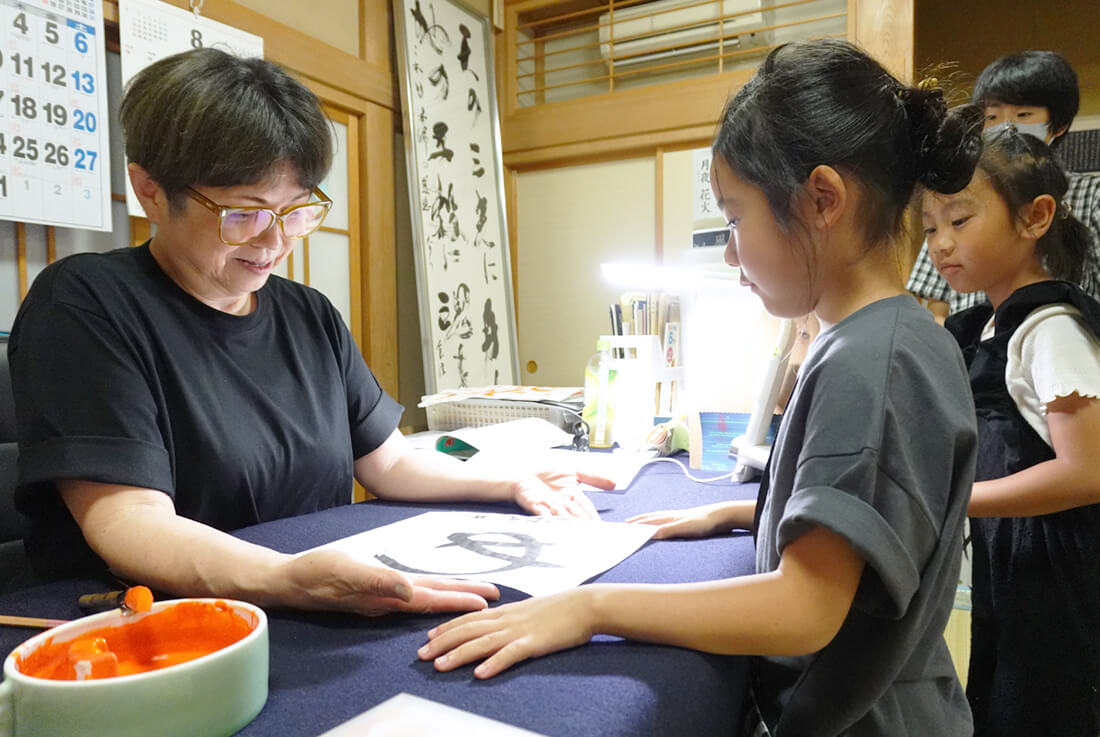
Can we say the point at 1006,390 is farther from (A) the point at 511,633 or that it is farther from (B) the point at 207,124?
(B) the point at 207,124

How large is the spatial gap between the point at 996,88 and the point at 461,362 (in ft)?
6.88

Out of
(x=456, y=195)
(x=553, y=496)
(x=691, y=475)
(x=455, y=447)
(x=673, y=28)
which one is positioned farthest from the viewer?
(x=673, y=28)

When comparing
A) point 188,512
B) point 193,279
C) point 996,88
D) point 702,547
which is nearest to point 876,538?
point 702,547

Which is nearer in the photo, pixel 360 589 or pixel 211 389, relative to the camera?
pixel 360 589

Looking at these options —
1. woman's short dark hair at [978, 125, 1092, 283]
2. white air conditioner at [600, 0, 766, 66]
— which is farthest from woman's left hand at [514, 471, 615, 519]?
white air conditioner at [600, 0, 766, 66]

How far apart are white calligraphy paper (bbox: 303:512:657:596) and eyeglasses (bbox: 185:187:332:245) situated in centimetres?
45

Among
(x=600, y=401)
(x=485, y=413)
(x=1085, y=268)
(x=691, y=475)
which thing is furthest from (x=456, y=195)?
(x=1085, y=268)

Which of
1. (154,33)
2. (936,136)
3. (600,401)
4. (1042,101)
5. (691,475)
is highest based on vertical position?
(154,33)

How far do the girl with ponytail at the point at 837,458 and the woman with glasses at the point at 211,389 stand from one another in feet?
0.63

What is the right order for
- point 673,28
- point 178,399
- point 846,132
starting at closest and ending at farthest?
point 846,132 → point 178,399 → point 673,28

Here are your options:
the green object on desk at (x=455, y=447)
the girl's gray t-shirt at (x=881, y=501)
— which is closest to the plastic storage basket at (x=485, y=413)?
the green object on desk at (x=455, y=447)

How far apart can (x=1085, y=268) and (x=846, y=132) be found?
1.08 meters

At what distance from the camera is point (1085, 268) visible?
144 centimetres

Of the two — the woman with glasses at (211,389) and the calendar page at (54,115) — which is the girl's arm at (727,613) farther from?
the calendar page at (54,115)
